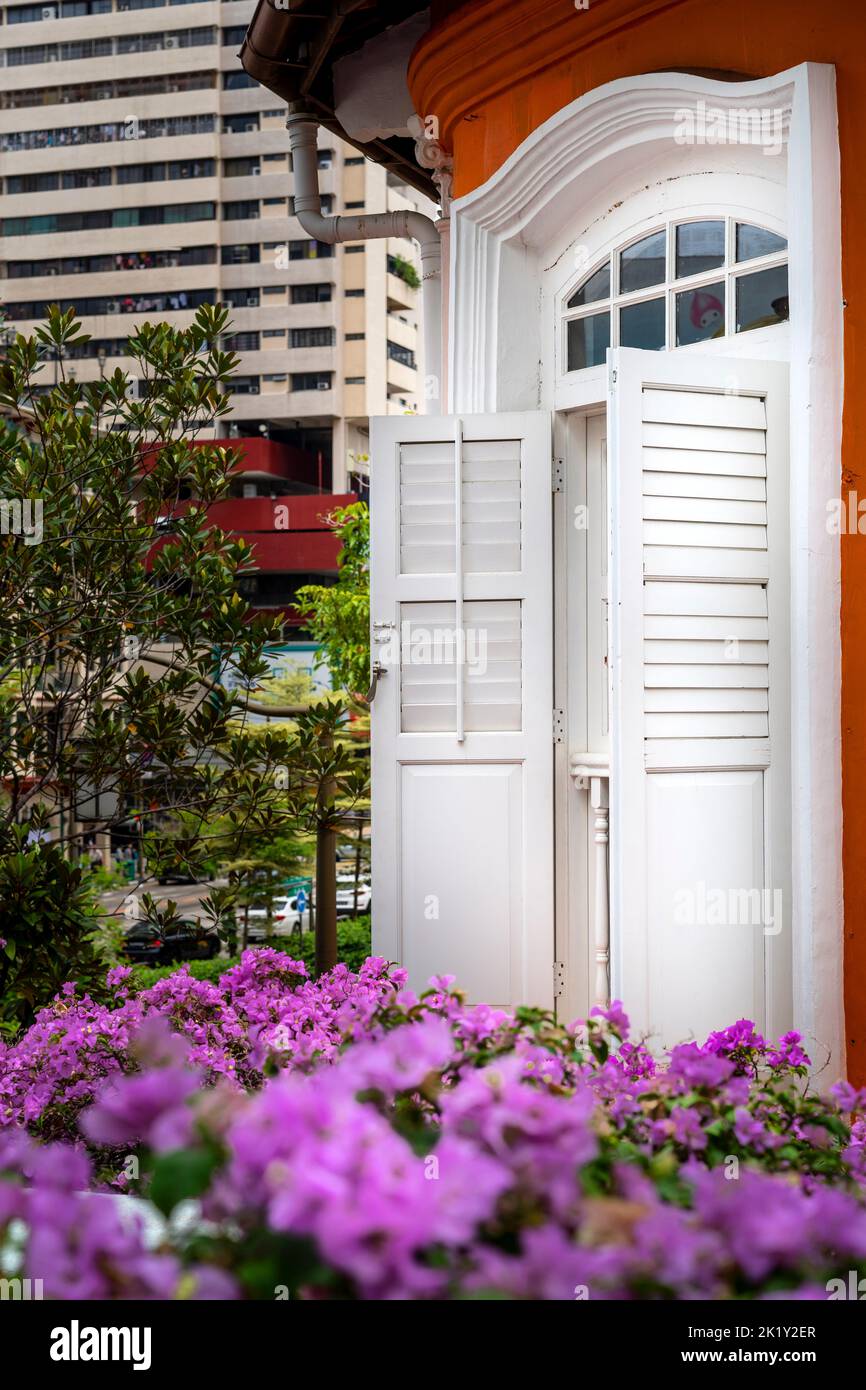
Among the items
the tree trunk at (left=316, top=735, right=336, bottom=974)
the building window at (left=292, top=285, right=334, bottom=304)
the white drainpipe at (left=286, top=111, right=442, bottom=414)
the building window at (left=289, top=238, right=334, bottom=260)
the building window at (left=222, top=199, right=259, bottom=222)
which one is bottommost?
the tree trunk at (left=316, top=735, right=336, bottom=974)

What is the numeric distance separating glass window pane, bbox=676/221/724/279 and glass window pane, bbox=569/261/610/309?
0.36m

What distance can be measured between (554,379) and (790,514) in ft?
4.25

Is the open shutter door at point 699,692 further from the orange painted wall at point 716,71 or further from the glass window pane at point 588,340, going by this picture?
the glass window pane at point 588,340

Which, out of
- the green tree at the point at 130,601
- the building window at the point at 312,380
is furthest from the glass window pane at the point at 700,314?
the building window at the point at 312,380

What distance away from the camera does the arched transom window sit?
4027 mm

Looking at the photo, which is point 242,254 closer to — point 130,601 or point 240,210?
point 240,210

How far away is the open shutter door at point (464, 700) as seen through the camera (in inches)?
179

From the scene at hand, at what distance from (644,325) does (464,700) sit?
4.62 feet

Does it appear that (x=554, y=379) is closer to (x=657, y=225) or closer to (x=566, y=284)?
(x=566, y=284)

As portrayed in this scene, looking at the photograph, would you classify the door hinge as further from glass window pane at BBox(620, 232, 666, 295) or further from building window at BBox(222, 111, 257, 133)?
building window at BBox(222, 111, 257, 133)

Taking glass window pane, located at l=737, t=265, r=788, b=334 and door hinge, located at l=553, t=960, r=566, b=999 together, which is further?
door hinge, located at l=553, t=960, r=566, b=999

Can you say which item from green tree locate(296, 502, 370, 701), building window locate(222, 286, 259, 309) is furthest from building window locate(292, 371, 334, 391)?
green tree locate(296, 502, 370, 701)

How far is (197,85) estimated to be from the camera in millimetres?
43875
